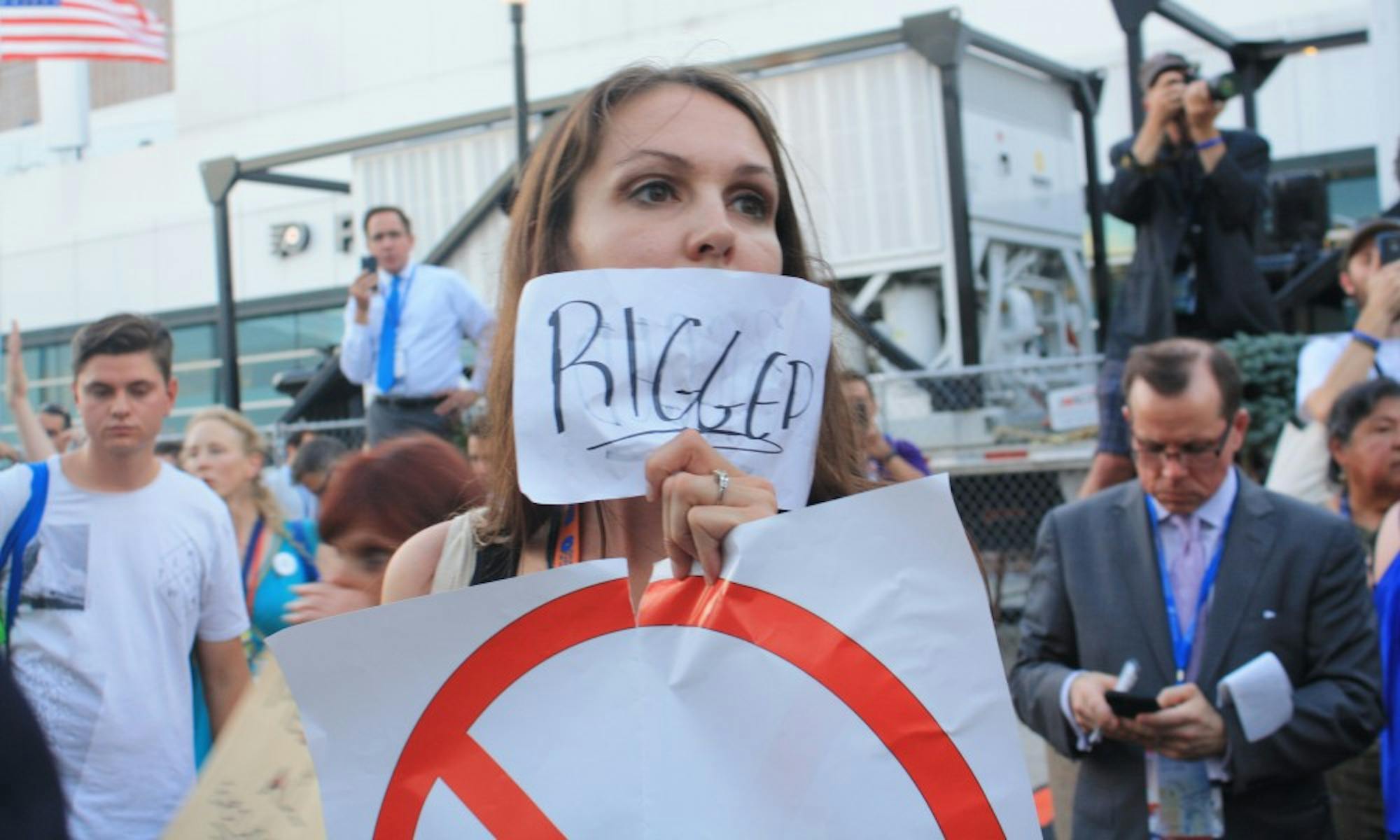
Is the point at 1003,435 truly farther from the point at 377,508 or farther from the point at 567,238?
the point at 567,238

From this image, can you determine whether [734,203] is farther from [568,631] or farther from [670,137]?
[568,631]

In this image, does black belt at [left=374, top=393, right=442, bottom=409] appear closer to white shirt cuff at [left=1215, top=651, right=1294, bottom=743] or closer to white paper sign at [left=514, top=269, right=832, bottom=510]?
white shirt cuff at [left=1215, top=651, right=1294, bottom=743]

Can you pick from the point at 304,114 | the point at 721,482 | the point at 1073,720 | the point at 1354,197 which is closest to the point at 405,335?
the point at 1073,720

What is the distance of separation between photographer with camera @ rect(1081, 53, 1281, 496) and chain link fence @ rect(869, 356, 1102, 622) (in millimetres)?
1705

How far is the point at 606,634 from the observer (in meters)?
1.35

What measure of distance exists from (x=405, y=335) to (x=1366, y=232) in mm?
4804

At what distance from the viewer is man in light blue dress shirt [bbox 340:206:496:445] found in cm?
730

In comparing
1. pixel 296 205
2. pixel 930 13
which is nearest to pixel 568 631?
pixel 930 13

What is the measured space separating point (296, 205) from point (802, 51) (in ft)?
44.9

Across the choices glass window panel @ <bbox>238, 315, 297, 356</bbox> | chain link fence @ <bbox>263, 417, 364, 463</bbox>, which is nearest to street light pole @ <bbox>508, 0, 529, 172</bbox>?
chain link fence @ <bbox>263, 417, 364, 463</bbox>

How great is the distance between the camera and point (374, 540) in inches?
119

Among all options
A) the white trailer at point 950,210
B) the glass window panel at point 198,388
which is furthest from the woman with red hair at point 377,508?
the glass window panel at point 198,388

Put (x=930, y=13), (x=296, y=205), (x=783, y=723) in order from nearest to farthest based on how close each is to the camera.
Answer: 1. (x=783, y=723)
2. (x=930, y=13)
3. (x=296, y=205)

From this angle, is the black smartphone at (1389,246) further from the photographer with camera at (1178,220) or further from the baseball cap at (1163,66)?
the baseball cap at (1163,66)
